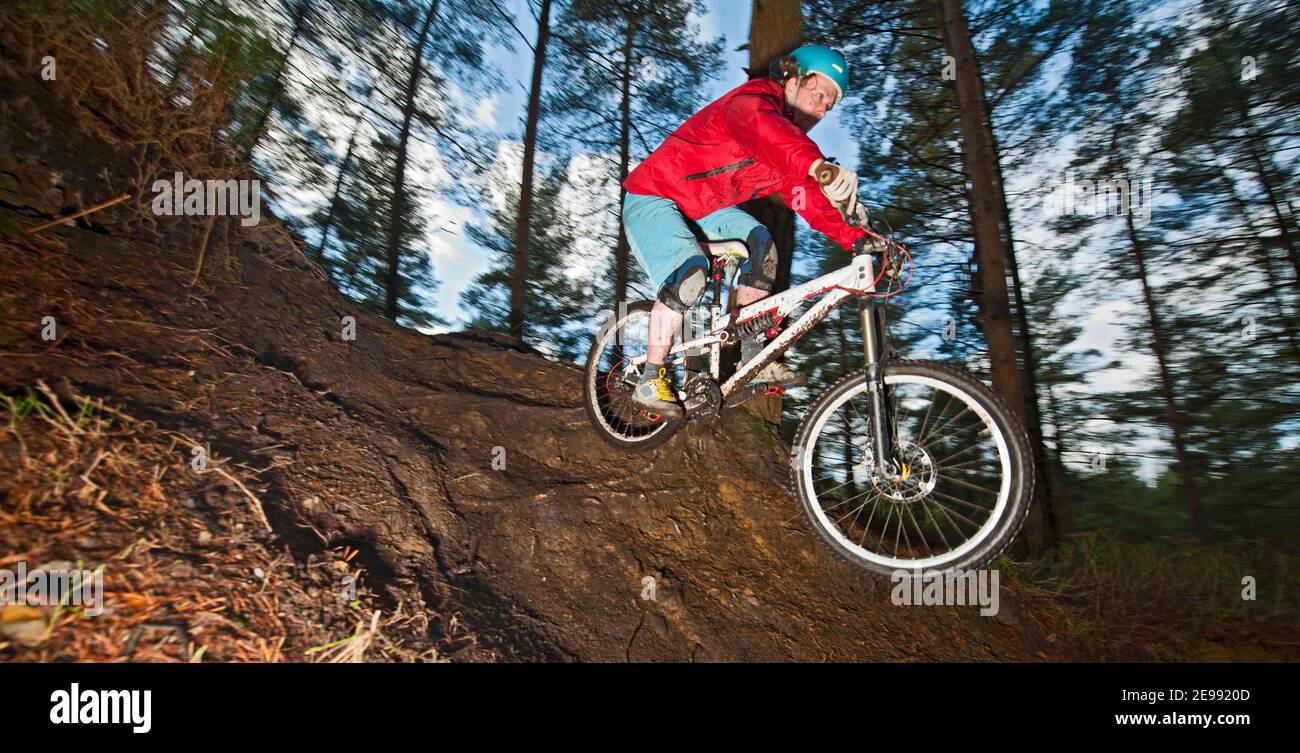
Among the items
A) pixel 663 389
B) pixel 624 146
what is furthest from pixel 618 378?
pixel 624 146

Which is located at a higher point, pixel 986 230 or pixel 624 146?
pixel 624 146

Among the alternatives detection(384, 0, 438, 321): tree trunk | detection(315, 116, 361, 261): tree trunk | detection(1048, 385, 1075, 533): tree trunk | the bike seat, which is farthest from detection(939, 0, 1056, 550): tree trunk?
detection(315, 116, 361, 261): tree trunk

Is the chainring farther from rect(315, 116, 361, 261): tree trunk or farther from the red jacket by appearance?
rect(315, 116, 361, 261): tree trunk

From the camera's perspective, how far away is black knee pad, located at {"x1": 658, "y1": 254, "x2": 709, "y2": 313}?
2961 mm

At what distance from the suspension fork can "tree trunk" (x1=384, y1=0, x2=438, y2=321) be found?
35.2ft

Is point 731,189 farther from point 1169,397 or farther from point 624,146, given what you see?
point 1169,397

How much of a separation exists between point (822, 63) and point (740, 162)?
2.04ft

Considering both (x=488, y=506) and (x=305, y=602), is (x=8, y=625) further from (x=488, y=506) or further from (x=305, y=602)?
(x=488, y=506)

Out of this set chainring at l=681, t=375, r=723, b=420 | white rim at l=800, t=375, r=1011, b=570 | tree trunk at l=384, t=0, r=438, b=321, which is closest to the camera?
white rim at l=800, t=375, r=1011, b=570

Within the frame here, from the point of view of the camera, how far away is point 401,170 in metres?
13.3

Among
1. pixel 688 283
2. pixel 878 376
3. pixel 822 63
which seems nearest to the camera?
pixel 878 376

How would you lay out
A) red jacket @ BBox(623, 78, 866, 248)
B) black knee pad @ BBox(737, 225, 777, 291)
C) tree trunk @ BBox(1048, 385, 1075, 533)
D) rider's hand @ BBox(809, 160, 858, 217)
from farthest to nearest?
tree trunk @ BBox(1048, 385, 1075, 533)
black knee pad @ BBox(737, 225, 777, 291)
red jacket @ BBox(623, 78, 866, 248)
rider's hand @ BBox(809, 160, 858, 217)

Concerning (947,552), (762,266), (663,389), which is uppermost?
(762,266)
